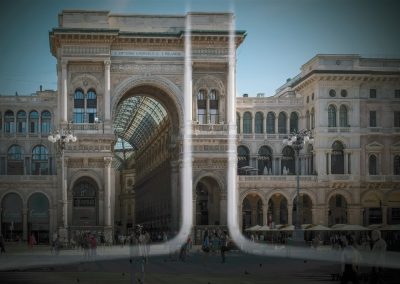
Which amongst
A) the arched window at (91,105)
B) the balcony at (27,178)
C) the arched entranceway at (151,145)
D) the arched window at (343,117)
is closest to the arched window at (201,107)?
the arched entranceway at (151,145)

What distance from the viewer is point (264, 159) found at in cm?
8700

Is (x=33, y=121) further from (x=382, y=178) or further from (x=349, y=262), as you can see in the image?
(x=349, y=262)

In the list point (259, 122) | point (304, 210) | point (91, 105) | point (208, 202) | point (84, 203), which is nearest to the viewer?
point (91, 105)

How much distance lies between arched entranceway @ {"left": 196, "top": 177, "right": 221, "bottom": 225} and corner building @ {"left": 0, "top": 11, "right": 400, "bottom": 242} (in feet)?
0.38

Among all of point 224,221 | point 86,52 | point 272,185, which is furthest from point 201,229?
point 86,52

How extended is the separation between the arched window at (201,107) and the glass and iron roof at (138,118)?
13.6 metres

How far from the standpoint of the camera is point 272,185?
82500 mm

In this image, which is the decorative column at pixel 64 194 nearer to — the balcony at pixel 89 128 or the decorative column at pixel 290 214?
the balcony at pixel 89 128

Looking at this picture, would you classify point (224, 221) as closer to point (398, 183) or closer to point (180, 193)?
point (180, 193)

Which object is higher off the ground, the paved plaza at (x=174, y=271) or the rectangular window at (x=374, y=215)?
the rectangular window at (x=374, y=215)

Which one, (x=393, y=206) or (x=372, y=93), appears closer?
(x=393, y=206)

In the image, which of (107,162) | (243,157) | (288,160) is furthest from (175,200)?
(288,160)

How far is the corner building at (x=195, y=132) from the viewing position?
72375 millimetres

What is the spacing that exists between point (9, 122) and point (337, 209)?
111 feet
